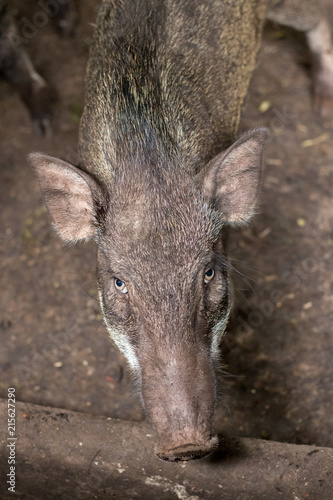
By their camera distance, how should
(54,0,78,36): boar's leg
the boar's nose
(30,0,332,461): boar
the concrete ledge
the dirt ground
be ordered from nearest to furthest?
the boar's nose → (30,0,332,461): boar → the concrete ledge → the dirt ground → (54,0,78,36): boar's leg

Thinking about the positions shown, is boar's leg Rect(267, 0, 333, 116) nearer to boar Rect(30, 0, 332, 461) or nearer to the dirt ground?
the dirt ground

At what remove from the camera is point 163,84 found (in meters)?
3.62

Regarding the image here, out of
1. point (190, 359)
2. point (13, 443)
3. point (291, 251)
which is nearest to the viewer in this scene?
point (190, 359)

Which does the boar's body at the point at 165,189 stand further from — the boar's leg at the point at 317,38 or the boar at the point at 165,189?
the boar's leg at the point at 317,38

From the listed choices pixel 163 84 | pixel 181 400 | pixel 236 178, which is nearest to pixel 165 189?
pixel 236 178

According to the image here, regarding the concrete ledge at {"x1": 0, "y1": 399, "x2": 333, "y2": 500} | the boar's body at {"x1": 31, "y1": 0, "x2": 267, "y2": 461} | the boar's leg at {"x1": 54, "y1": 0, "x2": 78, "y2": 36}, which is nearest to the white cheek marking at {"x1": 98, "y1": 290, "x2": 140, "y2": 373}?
the boar's body at {"x1": 31, "y1": 0, "x2": 267, "y2": 461}

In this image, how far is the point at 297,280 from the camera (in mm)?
4863

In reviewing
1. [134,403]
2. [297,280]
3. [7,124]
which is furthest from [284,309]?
[7,124]

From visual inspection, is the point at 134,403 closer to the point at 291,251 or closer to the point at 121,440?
the point at 121,440

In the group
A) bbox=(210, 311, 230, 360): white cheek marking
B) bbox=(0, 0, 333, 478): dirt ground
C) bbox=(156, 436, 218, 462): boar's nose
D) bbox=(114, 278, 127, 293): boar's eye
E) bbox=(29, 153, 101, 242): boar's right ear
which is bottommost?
bbox=(0, 0, 333, 478): dirt ground

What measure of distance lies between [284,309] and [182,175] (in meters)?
1.88

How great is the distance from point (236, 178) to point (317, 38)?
302 cm

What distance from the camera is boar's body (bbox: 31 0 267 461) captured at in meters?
2.88

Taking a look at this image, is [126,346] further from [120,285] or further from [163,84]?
[163,84]
